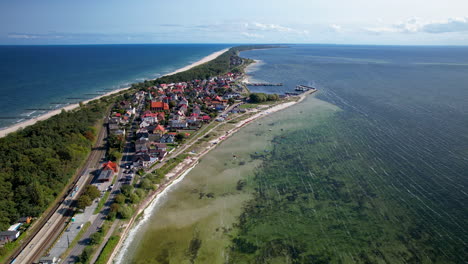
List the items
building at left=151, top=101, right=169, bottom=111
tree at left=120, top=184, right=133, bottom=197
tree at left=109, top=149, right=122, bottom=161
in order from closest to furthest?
1. tree at left=120, top=184, right=133, bottom=197
2. tree at left=109, top=149, right=122, bottom=161
3. building at left=151, top=101, right=169, bottom=111

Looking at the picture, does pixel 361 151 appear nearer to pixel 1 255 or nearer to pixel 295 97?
pixel 295 97

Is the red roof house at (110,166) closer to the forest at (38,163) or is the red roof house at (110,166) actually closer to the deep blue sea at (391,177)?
the forest at (38,163)

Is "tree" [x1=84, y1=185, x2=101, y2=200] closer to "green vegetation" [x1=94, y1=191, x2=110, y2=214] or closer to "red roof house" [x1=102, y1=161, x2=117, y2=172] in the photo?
"green vegetation" [x1=94, y1=191, x2=110, y2=214]

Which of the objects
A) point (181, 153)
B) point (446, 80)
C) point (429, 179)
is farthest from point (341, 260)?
point (446, 80)

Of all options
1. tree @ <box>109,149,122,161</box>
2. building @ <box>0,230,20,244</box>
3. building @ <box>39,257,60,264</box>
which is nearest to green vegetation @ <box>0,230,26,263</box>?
building @ <box>0,230,20,244</box>

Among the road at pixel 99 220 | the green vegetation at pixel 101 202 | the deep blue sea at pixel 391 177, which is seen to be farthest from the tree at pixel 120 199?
the deep blue sea at pixel 391 177

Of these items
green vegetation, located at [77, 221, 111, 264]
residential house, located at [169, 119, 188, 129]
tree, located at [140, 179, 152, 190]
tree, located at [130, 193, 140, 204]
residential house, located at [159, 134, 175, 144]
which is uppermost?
residential house, located at [169, 119, 188, 129]
